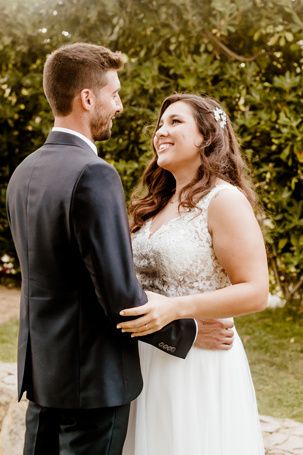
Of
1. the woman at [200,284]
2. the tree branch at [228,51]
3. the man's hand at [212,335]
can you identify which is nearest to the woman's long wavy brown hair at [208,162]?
the woman at [200,284]

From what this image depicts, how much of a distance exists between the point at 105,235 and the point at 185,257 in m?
0.64

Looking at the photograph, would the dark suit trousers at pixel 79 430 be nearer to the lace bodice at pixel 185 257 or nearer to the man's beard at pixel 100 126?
the lace bodice at pixel 185 257

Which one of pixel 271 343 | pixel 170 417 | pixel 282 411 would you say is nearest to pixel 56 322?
pixel 170 417

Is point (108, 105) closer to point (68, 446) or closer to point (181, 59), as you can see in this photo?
point (68, 446)

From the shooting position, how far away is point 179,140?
2775 mm

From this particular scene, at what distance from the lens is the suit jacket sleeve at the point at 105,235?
200cm

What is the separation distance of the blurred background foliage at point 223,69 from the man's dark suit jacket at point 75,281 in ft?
11.0

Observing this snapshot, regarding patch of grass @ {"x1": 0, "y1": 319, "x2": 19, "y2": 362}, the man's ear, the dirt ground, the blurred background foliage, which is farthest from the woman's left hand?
the dirt ground

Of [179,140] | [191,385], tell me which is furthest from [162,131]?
[191,385]

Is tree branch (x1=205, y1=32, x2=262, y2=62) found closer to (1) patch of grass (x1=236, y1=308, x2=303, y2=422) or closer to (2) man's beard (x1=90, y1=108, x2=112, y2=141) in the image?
(1) patch of grass (x1=236, y1=308, x2=303, y2=422)

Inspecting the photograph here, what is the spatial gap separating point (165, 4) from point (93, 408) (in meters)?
4.23

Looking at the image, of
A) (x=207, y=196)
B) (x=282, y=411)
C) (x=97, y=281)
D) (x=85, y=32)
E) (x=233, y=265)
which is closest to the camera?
(x=97, y=281)

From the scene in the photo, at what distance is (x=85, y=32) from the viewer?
5980 mm

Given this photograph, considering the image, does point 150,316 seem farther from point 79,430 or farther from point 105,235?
point 79,430
